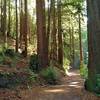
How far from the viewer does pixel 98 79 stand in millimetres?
11750

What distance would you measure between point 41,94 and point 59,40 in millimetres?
18417

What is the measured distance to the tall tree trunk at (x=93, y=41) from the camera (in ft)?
39.7

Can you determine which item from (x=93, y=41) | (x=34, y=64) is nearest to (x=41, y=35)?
(x=34, y=64)

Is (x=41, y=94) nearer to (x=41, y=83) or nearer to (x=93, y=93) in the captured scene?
(x=93, y=93)

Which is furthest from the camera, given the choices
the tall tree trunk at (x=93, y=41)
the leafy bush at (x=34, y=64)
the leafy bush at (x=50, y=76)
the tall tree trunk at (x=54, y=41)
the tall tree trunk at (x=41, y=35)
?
the tall tree trunk at (x=54, y=41)

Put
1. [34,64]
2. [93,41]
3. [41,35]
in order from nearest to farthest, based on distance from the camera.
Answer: [93,41] < [34,64] < [41,35]

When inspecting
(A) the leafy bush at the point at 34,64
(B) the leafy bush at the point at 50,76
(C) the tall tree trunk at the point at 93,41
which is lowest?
(B) the leafy bush at the point at 50,76

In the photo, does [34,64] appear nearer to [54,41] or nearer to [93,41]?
[93,41]

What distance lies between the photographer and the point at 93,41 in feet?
40.1

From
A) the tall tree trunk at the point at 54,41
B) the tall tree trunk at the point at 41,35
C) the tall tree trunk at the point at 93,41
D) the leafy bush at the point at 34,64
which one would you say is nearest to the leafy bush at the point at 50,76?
the leafy bush at the point at 34,64

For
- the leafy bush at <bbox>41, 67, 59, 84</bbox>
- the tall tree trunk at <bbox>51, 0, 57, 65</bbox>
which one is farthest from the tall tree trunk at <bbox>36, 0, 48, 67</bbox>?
the tall tree trunk at <bbox>51, 0, 57, 65</bbox>

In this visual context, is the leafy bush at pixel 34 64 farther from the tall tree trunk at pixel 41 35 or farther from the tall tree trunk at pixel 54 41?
the tall tree trunk at pixel 54 41

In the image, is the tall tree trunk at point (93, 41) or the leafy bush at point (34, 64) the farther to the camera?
the leafy bush at point (34, 64)

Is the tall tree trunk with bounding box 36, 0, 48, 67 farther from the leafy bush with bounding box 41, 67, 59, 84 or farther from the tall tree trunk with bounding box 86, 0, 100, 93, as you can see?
the tall tree trunk with bounding box 86, 0, 100, 93
